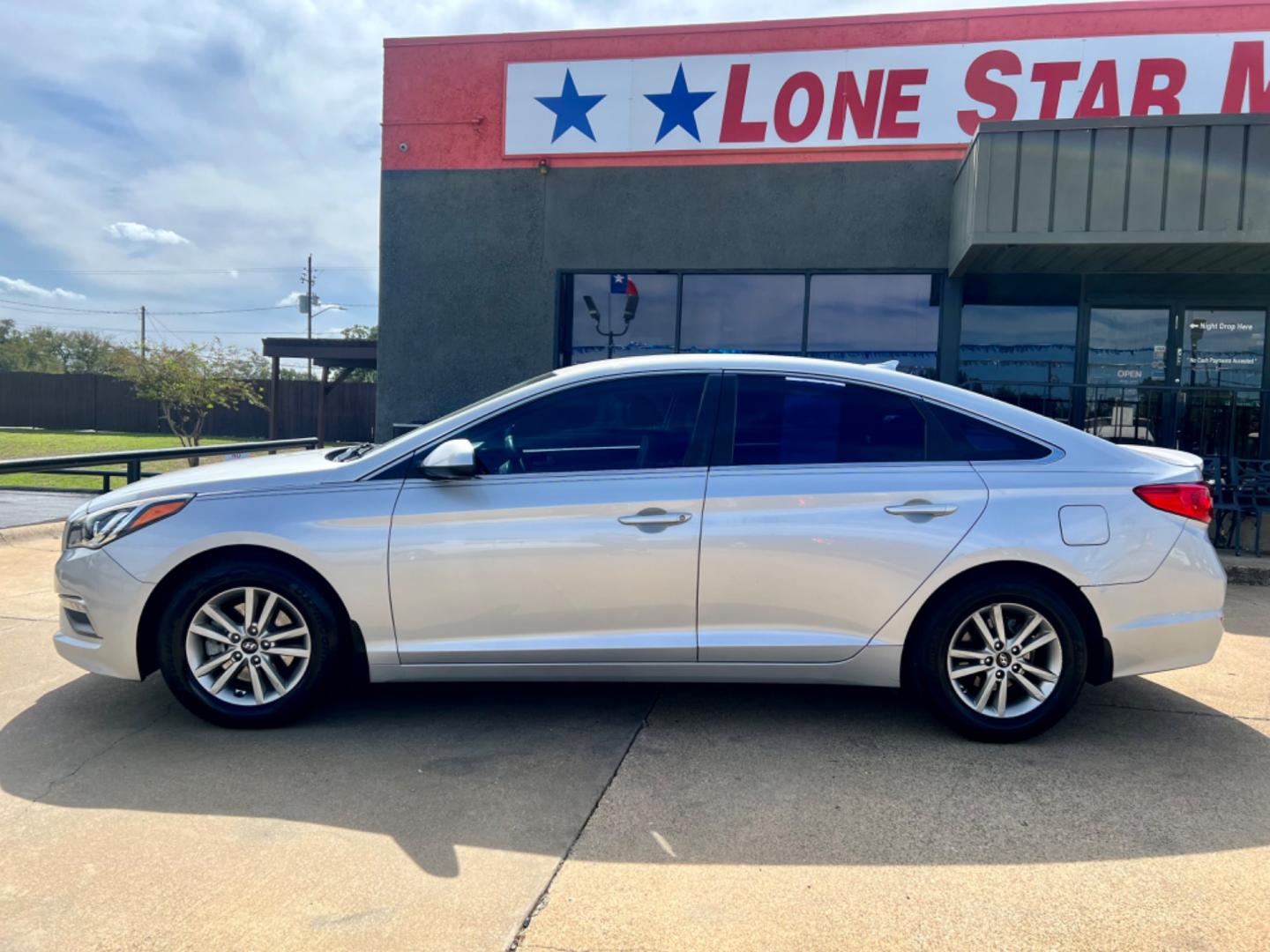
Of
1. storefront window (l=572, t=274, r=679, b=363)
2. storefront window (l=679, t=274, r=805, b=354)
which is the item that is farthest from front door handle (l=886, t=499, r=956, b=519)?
storefront window (l=572, t=274, r=679, b=363)

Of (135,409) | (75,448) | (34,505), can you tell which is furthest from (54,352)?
(34,505)

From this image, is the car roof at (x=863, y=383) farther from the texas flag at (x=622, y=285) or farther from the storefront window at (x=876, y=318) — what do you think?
the texas flag at (x=622, y=285)

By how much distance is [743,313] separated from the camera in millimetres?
10672

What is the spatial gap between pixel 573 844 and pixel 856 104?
944 cm

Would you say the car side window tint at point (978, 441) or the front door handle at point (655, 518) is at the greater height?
the car side window tint at point (978, 441)

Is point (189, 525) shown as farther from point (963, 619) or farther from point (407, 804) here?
point (963, 619)

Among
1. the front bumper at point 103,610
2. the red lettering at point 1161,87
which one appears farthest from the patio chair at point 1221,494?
the front bumper at point 103,610

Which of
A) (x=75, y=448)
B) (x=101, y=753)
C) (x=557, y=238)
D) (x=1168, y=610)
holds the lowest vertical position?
(x=101, y=753)

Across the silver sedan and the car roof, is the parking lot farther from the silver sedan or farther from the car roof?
the car roof

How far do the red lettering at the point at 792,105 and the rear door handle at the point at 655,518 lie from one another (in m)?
7.95

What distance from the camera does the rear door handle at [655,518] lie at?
12.2ft

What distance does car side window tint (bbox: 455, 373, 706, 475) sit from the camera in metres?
3.90

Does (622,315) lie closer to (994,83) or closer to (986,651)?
(994,83)

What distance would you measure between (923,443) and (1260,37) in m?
8.97
